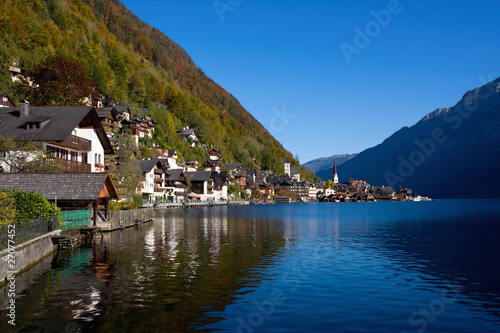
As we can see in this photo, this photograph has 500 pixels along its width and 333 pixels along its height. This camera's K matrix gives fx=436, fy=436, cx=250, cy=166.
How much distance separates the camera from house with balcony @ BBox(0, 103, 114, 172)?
4884 cm

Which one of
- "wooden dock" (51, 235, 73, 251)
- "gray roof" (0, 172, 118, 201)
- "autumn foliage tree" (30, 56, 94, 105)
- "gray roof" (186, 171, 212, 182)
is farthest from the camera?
"gray roof" (186, 171, 212, 182)

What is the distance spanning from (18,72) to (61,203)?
85.8 metres

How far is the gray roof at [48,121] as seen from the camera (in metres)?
48.8

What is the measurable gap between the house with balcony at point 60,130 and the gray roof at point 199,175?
94756 mm

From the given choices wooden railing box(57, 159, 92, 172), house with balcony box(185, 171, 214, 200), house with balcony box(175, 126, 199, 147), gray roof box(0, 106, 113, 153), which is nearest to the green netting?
wooden railing box(57, 159, 92, 172)

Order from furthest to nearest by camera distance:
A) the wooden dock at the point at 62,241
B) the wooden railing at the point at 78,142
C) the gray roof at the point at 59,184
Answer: the wooden railing at the point at 78,142 → the gray roof at the point at 59,184 → the wooden dock at the point at 62,241

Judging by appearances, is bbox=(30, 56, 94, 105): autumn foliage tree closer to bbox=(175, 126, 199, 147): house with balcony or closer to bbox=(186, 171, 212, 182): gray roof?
bbox=(186, 171, 212, 182): gray roof

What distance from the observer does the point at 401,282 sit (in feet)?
75.0

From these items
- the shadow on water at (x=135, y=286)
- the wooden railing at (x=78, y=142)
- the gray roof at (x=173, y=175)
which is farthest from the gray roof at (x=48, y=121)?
the gray roof at (x=173, y=175)

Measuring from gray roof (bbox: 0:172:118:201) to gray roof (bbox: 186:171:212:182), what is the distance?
372 feet

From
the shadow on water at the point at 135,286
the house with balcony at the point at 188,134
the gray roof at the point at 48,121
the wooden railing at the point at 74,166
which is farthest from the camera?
the house with balcony at the point at 188,134

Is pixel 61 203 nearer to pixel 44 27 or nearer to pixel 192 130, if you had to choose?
pixel 44 27

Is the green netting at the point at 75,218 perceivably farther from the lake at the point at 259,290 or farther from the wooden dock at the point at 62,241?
the lake at the point at 259,290

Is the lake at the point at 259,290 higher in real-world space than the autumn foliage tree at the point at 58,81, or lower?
lower
